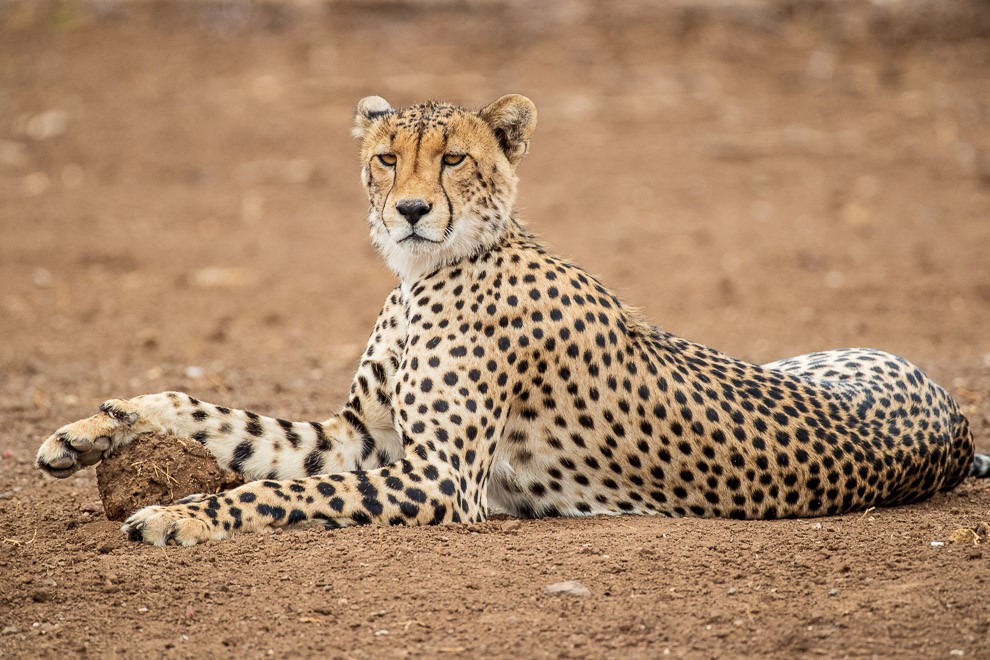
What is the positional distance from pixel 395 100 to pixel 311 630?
9932 mm

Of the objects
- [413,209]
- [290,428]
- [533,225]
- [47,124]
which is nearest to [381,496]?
[290,428]

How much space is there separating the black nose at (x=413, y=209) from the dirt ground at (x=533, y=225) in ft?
3.72

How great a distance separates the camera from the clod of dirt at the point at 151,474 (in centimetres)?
450

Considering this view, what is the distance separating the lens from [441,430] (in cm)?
450

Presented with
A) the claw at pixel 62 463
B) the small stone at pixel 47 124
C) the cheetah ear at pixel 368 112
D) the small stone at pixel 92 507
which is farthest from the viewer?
the small stone at pixel 47 124

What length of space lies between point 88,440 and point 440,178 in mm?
1606

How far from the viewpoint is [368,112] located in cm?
519

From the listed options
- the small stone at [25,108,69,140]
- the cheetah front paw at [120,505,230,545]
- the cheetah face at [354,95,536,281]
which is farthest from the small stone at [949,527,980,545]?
the small stone at [25,108,69,140]

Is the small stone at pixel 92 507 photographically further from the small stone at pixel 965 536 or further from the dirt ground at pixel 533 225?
the small stone at pixel 965 536

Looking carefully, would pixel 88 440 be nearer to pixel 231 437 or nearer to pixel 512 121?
pixel 231 437

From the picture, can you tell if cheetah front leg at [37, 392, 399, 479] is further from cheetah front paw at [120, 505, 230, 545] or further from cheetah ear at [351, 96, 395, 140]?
cheetah ear at [351, 96, 395, 140]

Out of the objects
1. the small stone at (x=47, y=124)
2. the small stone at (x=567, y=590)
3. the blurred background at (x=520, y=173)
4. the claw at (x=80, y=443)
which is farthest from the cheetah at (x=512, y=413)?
the small stone at (x=47, y=124)

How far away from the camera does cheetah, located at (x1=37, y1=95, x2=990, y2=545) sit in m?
4.52

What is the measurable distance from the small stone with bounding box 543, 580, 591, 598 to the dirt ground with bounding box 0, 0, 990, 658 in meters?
0.04
